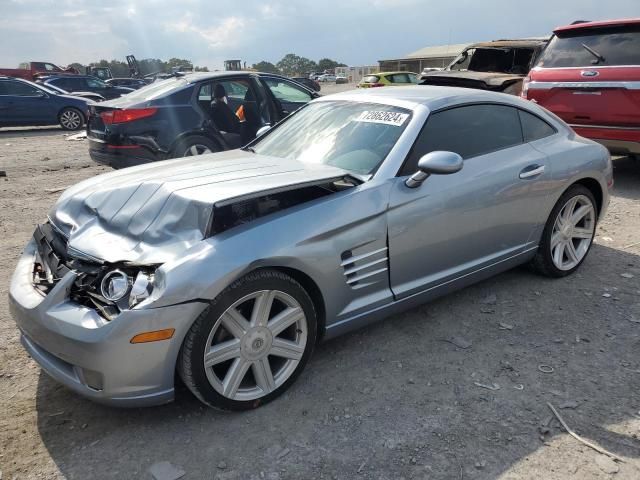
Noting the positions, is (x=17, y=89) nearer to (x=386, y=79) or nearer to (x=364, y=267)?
(x=386, y=79)

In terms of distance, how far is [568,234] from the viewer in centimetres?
414

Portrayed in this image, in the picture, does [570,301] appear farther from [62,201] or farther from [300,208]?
[62,201]

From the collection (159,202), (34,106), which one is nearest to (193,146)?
(159,202)

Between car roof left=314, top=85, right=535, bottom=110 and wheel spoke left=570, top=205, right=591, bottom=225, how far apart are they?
2.95 feet

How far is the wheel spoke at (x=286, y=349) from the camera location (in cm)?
266

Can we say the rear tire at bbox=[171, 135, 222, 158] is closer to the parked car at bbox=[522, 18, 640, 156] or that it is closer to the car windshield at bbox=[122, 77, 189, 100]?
the car windshield at bbox=[122, 77, 189, 100]

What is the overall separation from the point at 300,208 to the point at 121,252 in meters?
0.91

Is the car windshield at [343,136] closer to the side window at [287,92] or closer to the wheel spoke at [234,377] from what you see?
the wheel spoke at [234,377]

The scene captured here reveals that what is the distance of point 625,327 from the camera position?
11.3 feet

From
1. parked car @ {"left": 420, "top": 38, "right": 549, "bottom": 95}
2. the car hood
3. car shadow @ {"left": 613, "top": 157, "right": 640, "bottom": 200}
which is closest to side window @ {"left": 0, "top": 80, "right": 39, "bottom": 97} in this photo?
parked car @ {"left": 420, "top": 38, "right": 549, "bottom": 95}

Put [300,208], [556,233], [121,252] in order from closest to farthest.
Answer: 1. [121,252]
2. [300,208]
3. [556,233]

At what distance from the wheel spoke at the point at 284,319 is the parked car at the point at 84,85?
62.7 feet

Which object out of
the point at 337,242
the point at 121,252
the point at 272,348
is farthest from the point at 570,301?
the point at 121,252

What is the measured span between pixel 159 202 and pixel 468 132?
2067 mm
